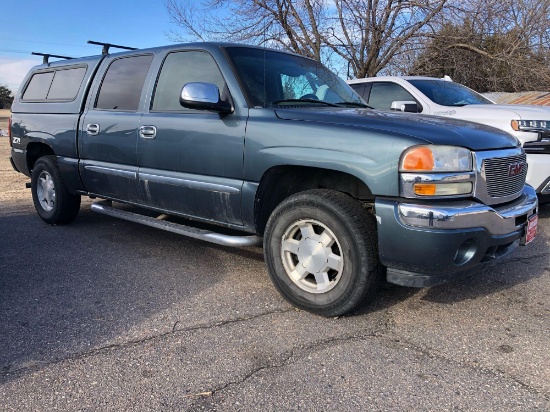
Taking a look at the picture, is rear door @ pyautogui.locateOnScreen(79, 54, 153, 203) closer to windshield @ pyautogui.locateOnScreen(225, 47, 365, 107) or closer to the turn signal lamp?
windshield @ pyautogui.locateOnScreen(225, 47, 365, 107)

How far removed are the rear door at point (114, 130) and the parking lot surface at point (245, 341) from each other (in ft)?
2.54

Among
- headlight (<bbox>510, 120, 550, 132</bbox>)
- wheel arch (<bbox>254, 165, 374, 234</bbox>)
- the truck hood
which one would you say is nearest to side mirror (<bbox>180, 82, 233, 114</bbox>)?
the truck hood

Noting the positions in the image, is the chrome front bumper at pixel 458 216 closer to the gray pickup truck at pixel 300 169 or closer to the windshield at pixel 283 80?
the gray pickup truck at pixel 300 169

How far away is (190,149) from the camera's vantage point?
399cm

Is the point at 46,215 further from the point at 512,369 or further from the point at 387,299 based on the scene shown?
the point at 512,369

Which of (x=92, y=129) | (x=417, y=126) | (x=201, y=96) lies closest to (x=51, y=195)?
(x=92, y=129)

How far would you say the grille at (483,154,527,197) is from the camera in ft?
10.4

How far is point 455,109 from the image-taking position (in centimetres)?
665

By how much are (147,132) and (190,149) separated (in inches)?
22.9

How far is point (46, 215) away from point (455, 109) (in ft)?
17.7

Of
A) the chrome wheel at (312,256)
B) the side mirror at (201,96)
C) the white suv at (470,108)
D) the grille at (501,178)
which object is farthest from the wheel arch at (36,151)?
the grille at (501,178)

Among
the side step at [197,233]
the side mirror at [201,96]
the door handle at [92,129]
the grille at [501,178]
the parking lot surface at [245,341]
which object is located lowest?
the parking lot surface at [245,341]

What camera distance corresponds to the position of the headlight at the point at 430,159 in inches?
115

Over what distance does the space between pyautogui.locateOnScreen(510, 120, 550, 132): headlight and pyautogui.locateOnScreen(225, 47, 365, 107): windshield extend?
97.0 inches
